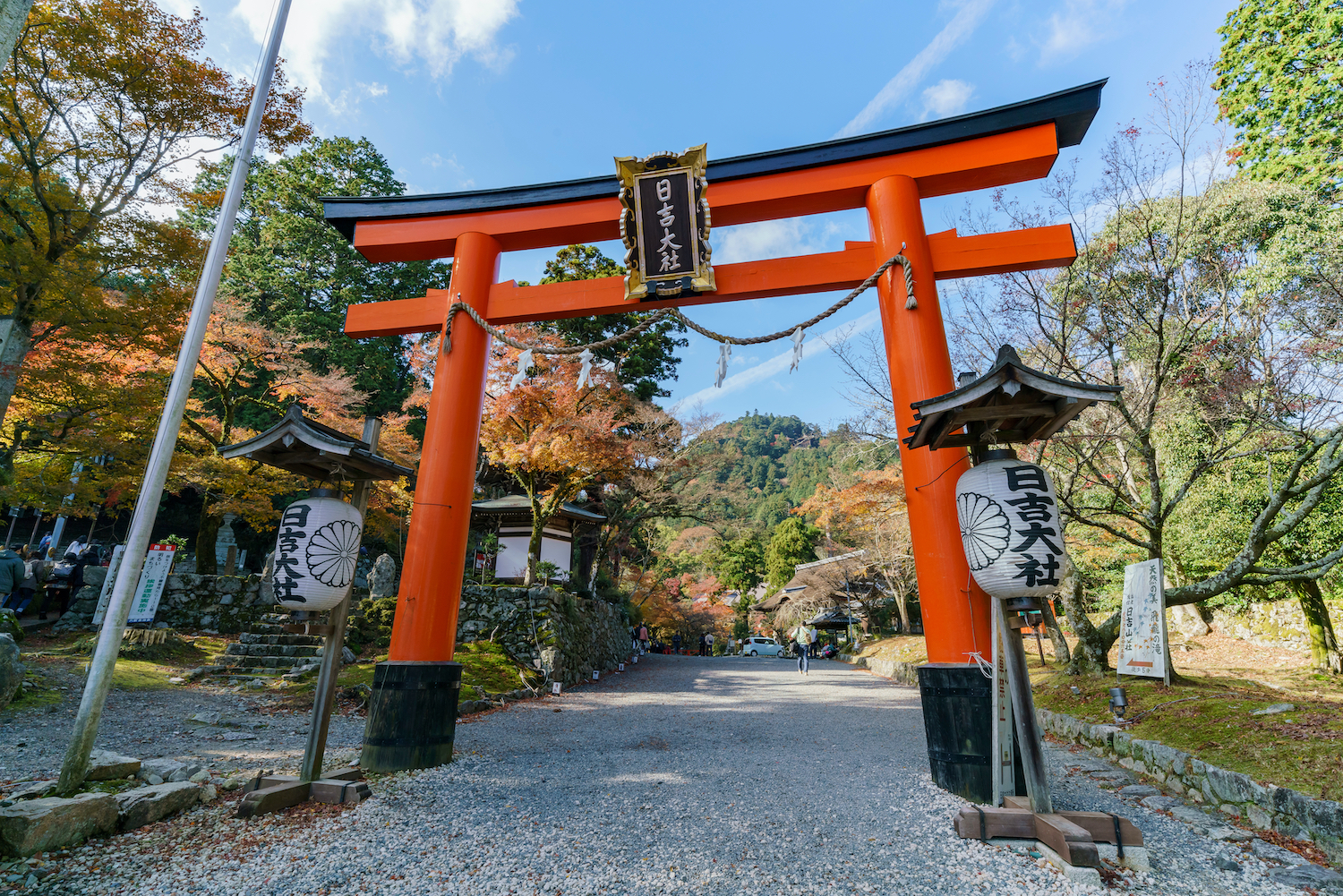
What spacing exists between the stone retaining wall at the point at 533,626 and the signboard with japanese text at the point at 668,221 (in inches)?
312

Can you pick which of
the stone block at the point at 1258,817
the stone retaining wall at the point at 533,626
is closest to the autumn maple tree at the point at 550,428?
the stone retaining wall at the point at 533,626

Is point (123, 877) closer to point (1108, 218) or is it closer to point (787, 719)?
point (787, 719)

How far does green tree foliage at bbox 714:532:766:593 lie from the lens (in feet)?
112

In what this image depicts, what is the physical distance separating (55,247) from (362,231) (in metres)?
4.46

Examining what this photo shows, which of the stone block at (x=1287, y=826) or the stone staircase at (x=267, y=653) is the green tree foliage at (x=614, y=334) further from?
the stone block at (x=1287, y=826)

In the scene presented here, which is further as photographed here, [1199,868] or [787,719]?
[787,719]

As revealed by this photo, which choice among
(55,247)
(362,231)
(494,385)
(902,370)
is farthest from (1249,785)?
(55,247)

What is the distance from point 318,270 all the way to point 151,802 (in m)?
23.2

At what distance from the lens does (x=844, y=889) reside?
9.34 ft

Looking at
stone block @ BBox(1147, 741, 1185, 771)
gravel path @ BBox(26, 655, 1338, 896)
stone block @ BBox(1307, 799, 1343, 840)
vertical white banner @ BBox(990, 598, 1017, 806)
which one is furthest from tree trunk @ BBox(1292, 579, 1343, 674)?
vertical white banner @ BBox(990, 598, 1017, 806)

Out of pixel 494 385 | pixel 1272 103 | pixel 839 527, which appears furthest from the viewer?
pixel 839 527

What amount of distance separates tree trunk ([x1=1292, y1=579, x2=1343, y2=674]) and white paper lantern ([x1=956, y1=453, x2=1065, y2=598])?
8235 mm

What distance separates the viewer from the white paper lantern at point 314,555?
13.7 ft

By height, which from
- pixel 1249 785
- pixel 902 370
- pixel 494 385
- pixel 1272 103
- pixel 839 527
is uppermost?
pixel 1272 103
